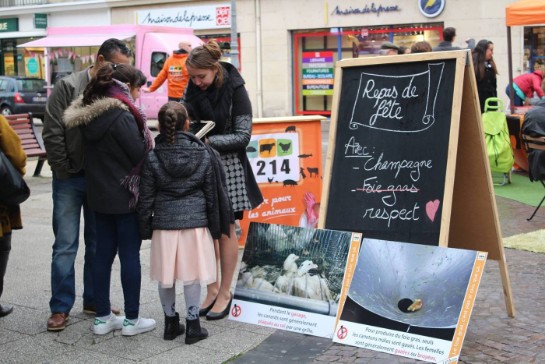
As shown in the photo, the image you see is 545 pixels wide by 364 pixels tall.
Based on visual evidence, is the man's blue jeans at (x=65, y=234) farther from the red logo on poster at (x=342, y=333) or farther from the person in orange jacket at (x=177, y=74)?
the person in orange jacket at (x=177, y=74)

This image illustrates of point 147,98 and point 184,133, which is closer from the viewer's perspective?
point 184,133

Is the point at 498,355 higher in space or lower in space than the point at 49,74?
lower

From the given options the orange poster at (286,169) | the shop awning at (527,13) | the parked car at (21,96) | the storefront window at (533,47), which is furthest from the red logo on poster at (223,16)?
the orange poster at (286,169)

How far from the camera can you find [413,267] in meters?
4.88

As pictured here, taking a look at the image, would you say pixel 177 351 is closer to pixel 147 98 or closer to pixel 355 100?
pixel 355 100

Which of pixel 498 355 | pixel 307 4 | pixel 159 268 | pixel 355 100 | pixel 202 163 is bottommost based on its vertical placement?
pixel 498 355

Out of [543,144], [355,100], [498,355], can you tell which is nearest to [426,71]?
[355,100]

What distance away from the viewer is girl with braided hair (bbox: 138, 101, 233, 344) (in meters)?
5.02

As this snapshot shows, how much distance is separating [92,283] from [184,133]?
1.40 m

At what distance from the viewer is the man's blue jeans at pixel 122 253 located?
5.19m

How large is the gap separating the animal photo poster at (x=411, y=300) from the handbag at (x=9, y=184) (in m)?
2.21

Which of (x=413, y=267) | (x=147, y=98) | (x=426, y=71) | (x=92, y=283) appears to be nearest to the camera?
(x=413, y=267)

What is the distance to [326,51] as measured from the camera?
2798cm

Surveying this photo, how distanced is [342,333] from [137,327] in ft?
4.42
